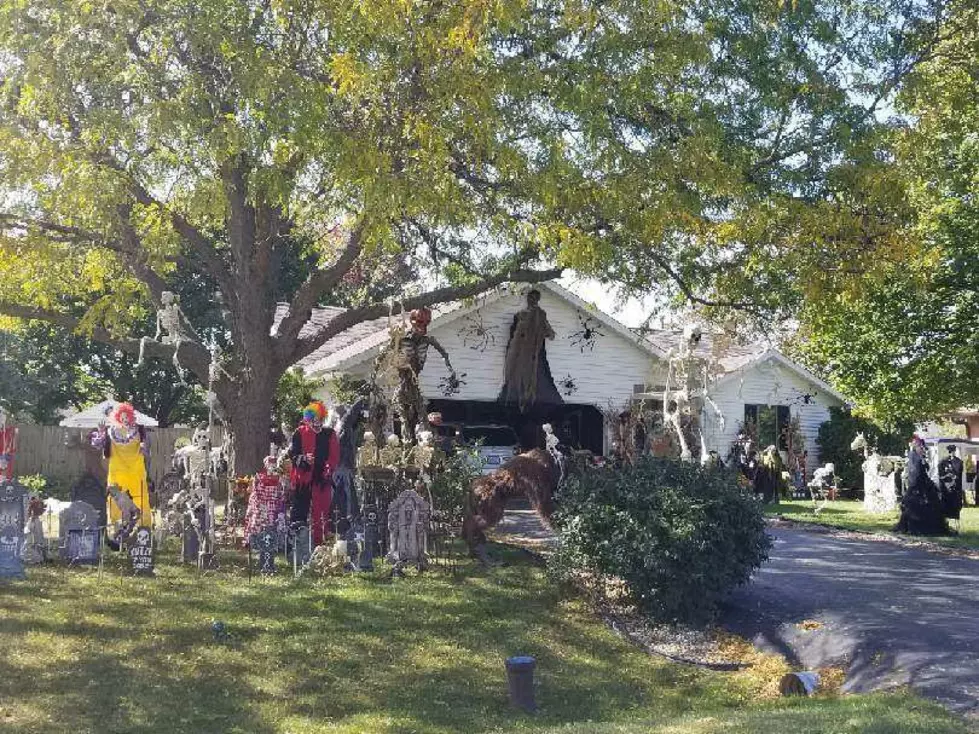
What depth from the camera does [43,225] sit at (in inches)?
612

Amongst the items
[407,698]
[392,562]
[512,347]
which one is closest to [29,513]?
[392,562]

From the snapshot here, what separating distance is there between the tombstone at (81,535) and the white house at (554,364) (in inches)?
368

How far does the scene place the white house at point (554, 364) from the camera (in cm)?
2403

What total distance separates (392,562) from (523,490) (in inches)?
82.4

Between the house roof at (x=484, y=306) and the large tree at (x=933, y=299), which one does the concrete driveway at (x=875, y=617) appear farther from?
the house roof at (x=484, y=306)

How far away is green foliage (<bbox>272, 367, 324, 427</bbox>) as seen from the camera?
23.8 meters

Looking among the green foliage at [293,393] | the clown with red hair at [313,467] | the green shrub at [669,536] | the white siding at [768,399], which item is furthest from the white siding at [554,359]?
the green shrub at [669,536]

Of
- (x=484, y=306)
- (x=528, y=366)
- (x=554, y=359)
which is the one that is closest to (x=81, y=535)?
(x=528, y=366)

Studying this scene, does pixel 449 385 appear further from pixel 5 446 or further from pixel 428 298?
pixel 5 446

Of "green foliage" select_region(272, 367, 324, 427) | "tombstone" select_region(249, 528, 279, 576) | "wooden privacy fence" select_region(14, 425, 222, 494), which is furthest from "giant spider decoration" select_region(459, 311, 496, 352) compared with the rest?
"tombstone" select_region(249, 528, 279, 576)

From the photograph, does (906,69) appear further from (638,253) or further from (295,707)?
(295,707)

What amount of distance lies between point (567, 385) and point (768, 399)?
29.5ft

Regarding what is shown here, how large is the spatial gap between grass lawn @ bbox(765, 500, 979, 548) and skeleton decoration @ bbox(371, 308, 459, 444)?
8.61 metres

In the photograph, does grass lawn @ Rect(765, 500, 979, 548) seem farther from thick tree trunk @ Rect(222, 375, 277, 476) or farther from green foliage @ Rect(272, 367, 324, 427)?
thick tree trunk @ Rect(222, 375, 277, 476)
